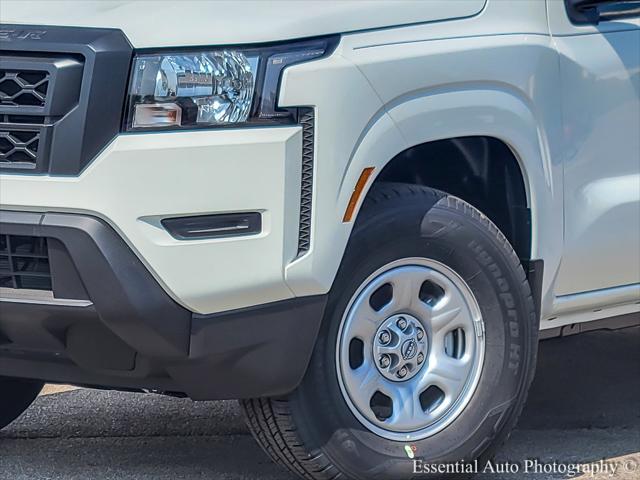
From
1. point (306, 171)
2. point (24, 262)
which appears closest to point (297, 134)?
point (306, 171)

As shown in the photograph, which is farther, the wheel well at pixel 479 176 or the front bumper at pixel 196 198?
the wheel well at pixel 479 176

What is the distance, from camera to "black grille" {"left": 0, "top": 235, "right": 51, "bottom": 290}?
3305mm

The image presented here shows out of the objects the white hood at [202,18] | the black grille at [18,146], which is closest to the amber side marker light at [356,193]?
the white hood at [202,18]

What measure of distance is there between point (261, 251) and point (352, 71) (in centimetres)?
57

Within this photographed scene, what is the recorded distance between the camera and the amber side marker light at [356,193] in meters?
3.47

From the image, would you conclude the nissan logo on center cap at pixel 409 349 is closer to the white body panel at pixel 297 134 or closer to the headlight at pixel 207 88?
the white body panel at pixel 297 134

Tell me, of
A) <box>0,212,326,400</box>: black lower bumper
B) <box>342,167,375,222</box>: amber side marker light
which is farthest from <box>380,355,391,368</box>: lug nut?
<box>342,167,375,222</box>: amber side marker light

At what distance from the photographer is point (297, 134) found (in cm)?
332

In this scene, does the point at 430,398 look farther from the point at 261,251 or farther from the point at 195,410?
the point at 195,410

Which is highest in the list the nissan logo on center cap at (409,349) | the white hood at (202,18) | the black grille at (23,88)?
the white hood at (202,18)

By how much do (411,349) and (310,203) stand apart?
687mm

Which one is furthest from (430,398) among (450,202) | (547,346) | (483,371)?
(547,346)

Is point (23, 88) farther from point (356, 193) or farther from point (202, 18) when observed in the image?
point (356, 193)

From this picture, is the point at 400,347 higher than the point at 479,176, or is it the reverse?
the point at 479,176
